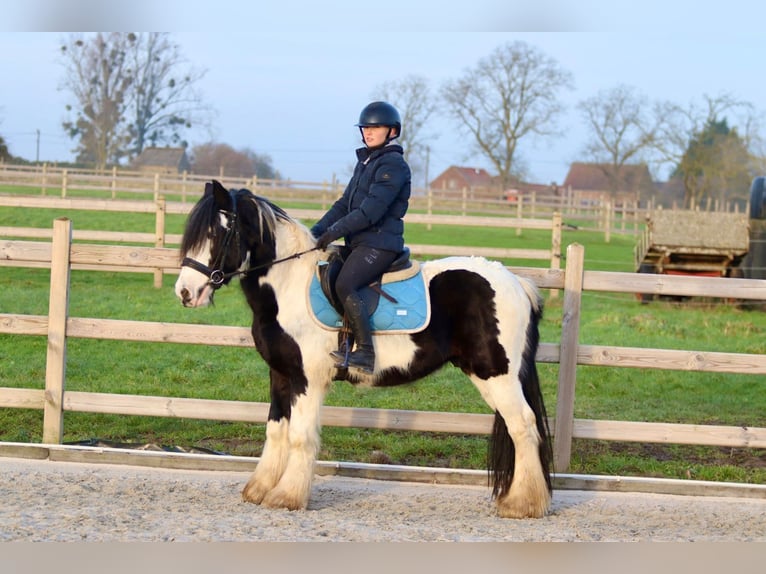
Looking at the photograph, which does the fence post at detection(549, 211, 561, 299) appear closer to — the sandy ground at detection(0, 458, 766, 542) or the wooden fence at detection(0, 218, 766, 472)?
the wooden fence at detection(0, 218, 766, 472)

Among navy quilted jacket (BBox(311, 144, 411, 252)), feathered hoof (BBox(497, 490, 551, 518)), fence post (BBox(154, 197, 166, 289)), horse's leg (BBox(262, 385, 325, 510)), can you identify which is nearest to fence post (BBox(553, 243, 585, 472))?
feathered hoof (BBox(497, 490, 551, 518))

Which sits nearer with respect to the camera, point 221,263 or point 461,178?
point 221,263

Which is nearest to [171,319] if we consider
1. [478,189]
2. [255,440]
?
[255,440]

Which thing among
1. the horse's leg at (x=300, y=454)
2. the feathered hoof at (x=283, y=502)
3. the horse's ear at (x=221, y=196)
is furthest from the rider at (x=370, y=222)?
the feathered hoof at (x=283, y=502)

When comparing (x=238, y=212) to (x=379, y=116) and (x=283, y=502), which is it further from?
(x=283, y=502)

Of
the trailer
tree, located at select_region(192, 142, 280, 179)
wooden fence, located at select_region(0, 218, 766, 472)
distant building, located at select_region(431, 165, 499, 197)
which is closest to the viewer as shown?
wooden fence, located at select_region(0, 218, 766, 472)

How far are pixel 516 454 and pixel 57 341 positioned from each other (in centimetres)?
354

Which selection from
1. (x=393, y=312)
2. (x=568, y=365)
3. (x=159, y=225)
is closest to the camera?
(x=393, y=312)

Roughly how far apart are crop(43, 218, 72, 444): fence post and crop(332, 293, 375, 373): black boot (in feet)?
8.13

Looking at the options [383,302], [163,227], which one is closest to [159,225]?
[163,227]

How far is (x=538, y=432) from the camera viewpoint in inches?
203

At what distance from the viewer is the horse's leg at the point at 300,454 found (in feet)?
16.0

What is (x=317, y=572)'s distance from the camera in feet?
12.3

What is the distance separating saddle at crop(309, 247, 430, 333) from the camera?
5012mm
